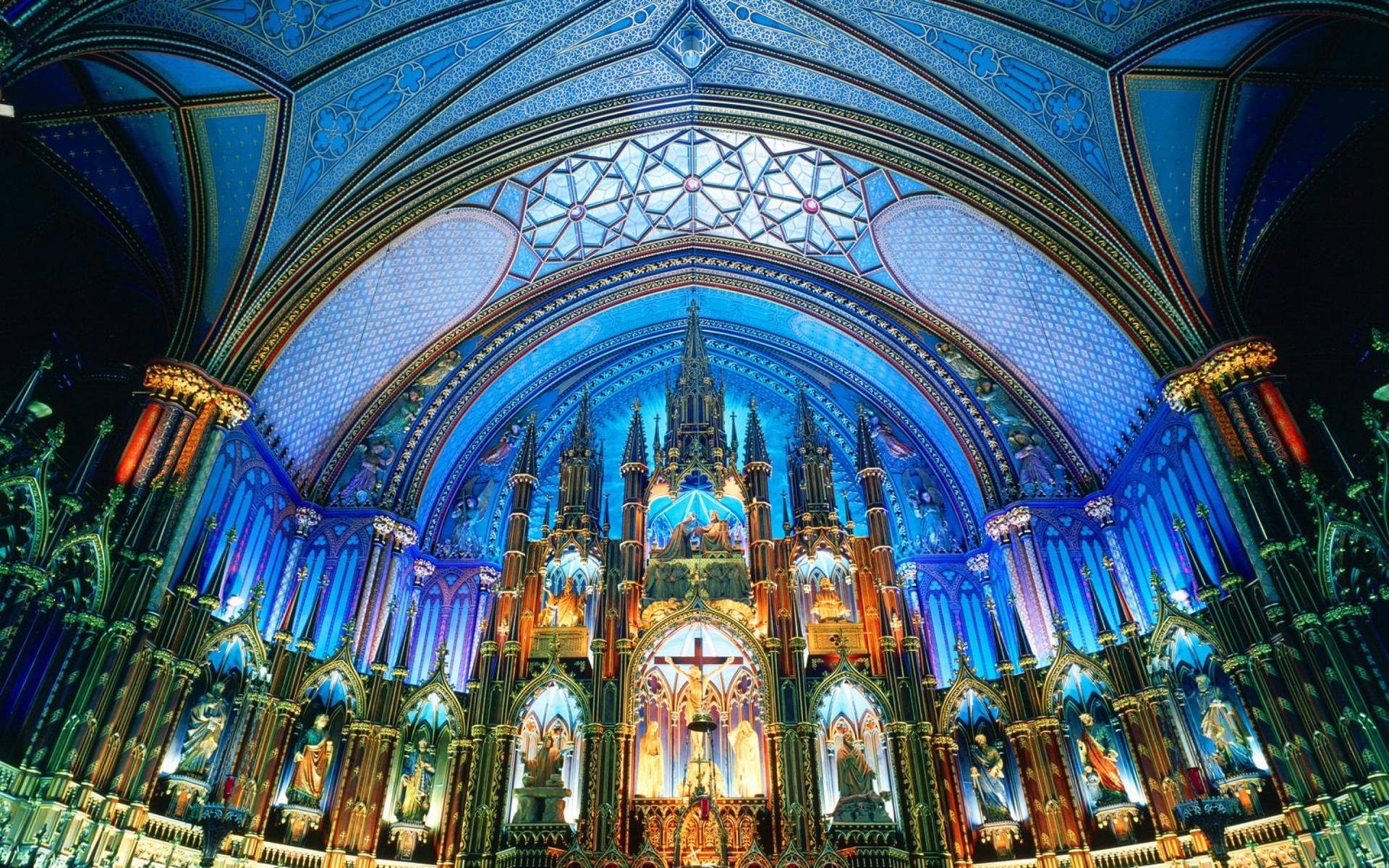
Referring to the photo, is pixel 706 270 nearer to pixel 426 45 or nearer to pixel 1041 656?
pixel 426 45

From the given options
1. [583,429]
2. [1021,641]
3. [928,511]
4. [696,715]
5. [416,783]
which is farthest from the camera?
[583,429]

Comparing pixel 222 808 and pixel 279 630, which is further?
pixel 279 630

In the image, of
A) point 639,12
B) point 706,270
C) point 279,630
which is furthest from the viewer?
point 706,270

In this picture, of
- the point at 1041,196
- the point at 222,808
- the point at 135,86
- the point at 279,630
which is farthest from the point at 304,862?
the point at 1041,196

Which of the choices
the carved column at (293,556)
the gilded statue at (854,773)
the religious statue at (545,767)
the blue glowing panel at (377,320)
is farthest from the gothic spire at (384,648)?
the gilded statue at (854,773)

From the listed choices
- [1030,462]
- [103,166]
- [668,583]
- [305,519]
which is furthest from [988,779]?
[103,166]

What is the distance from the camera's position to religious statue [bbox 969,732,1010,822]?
52.1 ft

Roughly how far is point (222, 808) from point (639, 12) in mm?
17469

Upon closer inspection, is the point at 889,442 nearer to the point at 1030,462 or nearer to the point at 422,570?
the point at 1030,462

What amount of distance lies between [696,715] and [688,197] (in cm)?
1447

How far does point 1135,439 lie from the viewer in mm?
17594

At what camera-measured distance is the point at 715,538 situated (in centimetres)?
1992

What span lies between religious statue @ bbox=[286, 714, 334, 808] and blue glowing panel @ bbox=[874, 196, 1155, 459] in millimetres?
17337

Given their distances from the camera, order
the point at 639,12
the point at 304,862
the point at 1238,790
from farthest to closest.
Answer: the point at 639,12 < the point at 304,862 < the point at 1238,790
